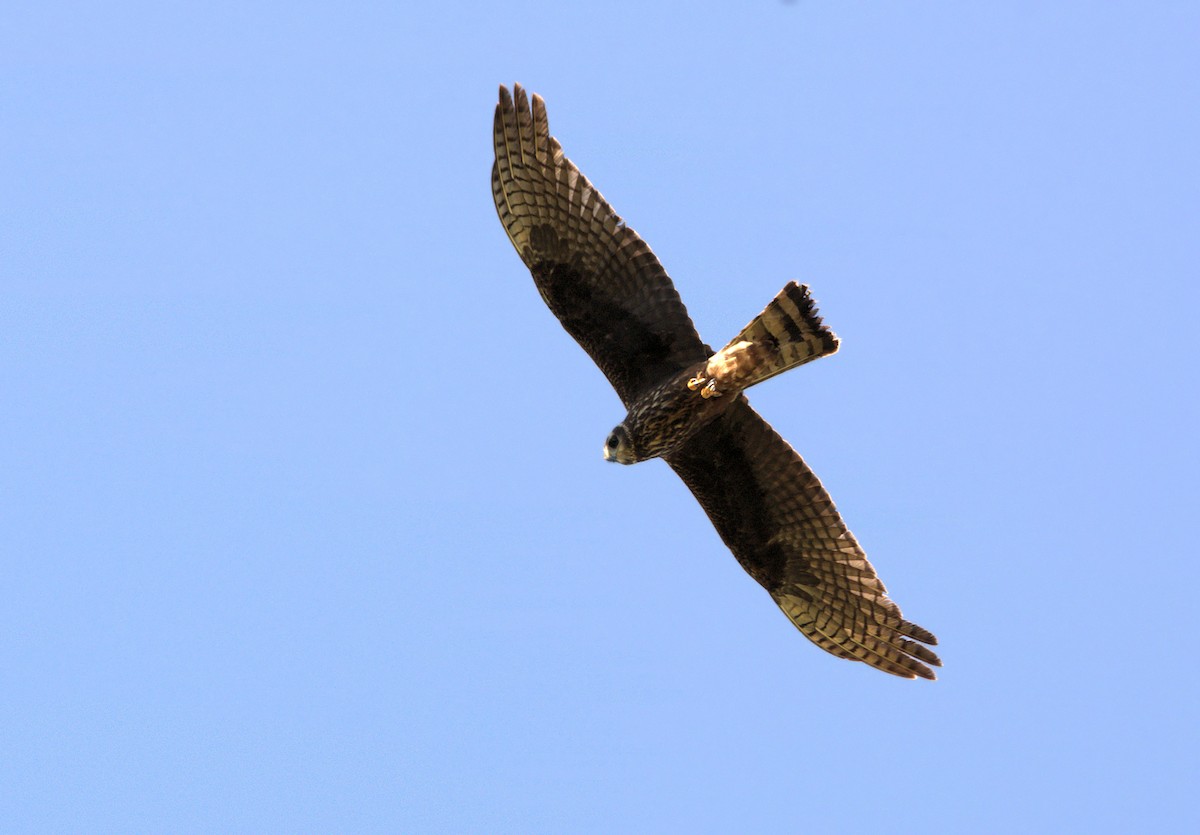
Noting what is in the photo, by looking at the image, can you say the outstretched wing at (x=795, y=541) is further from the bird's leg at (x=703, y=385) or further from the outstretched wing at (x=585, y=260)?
the outstretched wing at (x=585, y=260)

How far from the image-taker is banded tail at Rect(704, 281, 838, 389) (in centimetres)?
1139

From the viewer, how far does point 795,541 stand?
12672 millimetres

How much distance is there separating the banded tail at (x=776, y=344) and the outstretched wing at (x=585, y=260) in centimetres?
53

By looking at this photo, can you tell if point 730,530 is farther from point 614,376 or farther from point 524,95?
point 524,95

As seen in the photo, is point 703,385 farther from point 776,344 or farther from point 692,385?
point 776,344

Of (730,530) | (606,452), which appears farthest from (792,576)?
(606,452)

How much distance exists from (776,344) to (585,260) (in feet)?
5.66

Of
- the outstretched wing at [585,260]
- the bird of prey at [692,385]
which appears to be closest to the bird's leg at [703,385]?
the bird of prey at [692,385]

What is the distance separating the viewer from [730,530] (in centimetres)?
1273

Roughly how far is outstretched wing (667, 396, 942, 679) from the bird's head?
54cm

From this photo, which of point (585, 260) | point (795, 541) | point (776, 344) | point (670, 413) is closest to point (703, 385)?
point (670, 413)

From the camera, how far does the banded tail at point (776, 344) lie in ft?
37.4

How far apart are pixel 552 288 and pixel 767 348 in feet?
6.17

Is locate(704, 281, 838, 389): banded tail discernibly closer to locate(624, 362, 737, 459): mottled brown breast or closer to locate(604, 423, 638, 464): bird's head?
locate(624, 362, 737, 459): mottled brown breast
